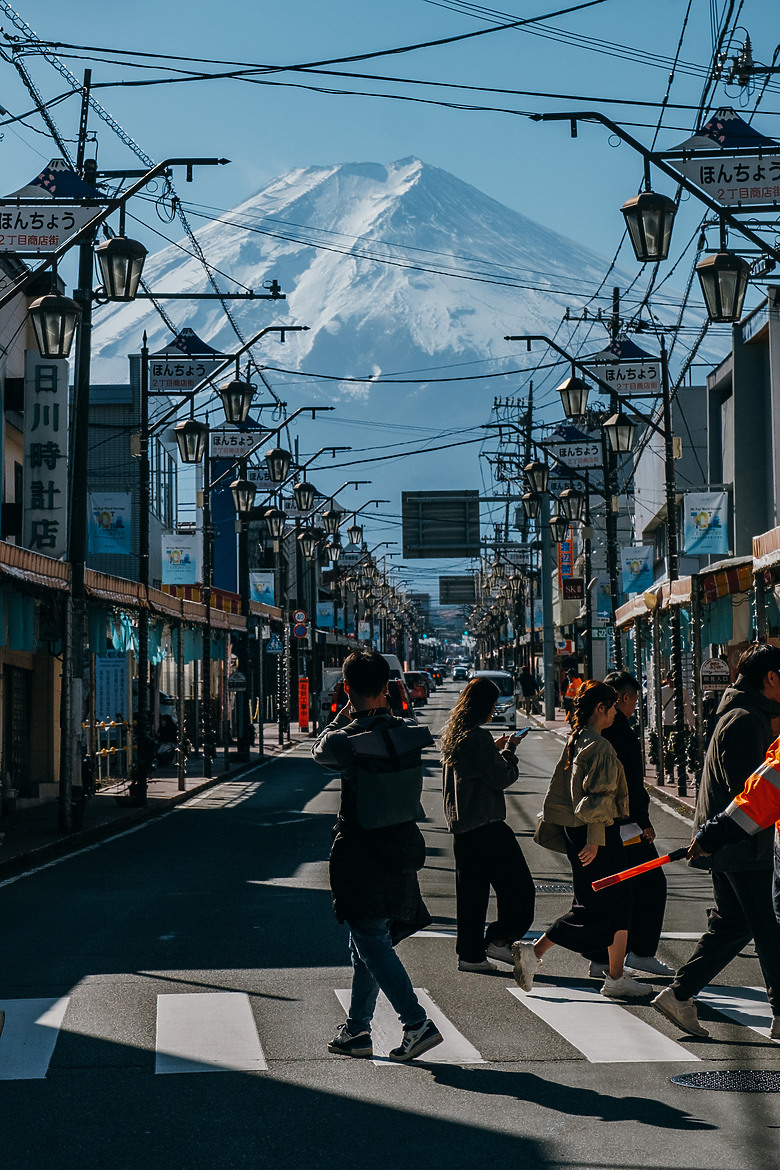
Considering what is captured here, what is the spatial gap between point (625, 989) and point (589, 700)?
1758mm

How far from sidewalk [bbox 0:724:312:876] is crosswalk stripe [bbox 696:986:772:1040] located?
9.03 m

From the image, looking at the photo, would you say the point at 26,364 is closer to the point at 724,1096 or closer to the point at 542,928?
the point at 542,928

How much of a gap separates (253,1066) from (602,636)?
161 feet

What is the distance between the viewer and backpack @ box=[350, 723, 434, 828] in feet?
22.6

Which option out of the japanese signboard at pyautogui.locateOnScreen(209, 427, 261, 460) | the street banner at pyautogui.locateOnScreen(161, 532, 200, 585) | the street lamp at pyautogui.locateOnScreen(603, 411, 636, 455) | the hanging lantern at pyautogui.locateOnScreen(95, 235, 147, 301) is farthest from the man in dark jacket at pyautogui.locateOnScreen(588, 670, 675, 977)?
the street banner at pyautogui.locateOnScreen(161, 532, 200, 585)

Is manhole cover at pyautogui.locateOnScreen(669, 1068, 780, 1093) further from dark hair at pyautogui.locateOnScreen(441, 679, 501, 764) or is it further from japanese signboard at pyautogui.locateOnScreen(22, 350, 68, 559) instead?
japanese signboard at pyautogui.locateOnScreen(22, 350, 68, 559)

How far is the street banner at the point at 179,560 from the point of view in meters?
40.4

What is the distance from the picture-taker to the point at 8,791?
23.2m

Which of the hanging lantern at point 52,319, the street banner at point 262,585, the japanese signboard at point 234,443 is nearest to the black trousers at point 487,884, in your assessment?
the hanging lantern at point 52,319

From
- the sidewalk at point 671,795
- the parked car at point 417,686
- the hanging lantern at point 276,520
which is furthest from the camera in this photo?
the parked car at point 417,686

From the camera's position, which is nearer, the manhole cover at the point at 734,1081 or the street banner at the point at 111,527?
the manhole cover at the point at 734,1081

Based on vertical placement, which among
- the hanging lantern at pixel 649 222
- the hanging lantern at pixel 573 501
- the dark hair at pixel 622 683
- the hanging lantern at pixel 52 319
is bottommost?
the dark hair at pixel 622 683

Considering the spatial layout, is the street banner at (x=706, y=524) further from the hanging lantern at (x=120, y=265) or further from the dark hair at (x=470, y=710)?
the dark hair at (x=470, y=710)

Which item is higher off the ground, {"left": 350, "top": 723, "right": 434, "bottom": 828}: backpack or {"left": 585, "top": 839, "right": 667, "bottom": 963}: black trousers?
{"left": 350, "top": 723, "right": 434, "bottom": 828}: backpack
